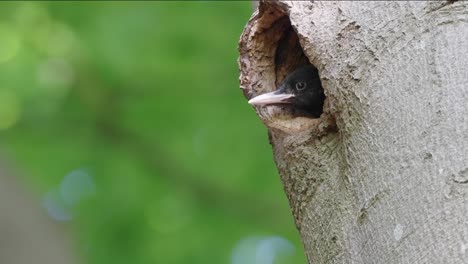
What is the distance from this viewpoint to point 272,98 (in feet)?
9.70

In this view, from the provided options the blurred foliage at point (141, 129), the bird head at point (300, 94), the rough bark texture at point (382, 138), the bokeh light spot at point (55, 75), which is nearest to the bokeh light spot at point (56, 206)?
the blurred foliage at point (141, 129)

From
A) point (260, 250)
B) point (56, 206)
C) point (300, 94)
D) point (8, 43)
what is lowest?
point (260, 250)

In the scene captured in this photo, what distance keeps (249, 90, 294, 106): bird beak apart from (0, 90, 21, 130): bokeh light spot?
9.69 feet

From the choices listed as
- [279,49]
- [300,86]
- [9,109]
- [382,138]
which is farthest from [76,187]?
[382,138]

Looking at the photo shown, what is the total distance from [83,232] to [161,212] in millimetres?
538

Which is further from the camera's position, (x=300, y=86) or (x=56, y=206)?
(x=56, y=206)

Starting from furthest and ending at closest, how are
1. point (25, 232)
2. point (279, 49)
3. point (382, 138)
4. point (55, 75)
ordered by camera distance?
point (55, 75) → point (25, 232) → point (279, 49) → point (382, 138)

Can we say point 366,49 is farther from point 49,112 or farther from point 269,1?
point 49,112

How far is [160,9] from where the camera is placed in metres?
5.61

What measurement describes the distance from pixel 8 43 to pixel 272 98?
3.15m

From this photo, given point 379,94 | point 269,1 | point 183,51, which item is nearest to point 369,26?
point 379,94

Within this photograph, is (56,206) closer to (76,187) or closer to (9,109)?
(76,187)

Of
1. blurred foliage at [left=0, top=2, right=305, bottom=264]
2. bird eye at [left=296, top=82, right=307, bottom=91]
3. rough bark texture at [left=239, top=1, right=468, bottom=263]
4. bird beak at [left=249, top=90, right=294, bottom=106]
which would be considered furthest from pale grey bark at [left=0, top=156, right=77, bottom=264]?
rough bark texture at [left=239, top=1, right=468, bottom=263]

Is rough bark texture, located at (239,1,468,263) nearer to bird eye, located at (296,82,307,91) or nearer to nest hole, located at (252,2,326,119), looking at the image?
nest hole, located at (252,2,326,119)
